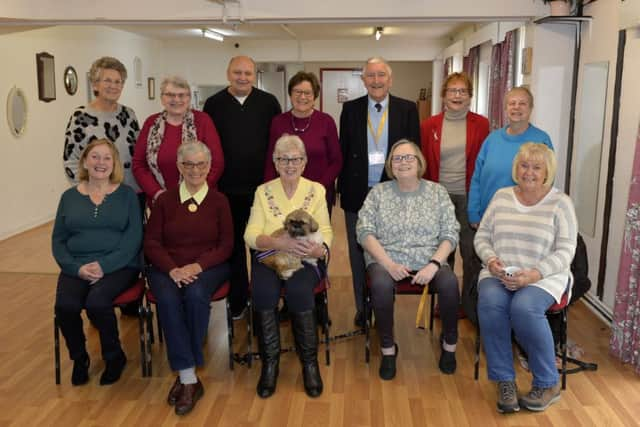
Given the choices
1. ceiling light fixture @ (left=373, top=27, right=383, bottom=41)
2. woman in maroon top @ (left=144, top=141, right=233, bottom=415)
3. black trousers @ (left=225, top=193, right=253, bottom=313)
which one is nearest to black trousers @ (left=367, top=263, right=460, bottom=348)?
woman in maroon top @ (left=144, top=141, right=233, bottom=415)

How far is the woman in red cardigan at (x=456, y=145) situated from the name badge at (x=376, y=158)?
0.29 metres

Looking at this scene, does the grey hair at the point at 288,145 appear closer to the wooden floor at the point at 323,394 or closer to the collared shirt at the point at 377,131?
the collared shirt at the point at 377,131

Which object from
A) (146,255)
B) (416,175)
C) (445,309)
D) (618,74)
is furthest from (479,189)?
(146,255)

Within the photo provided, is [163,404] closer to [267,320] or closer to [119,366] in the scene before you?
[119,366]

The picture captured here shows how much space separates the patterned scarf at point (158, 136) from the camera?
3217 millimetres

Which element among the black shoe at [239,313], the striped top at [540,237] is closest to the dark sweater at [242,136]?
the black shoe at [239,313]

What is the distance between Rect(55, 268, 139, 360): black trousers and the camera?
2.85 m

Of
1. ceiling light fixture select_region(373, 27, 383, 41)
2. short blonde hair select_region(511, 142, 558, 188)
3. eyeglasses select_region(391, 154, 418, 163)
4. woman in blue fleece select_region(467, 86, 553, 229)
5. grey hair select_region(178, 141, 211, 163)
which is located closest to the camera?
short blonde hair select_region(511, 142, 558, 188)

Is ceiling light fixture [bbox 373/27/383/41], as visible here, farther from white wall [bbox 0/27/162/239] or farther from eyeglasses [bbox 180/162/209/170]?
eyeglasses [bbox 180/162/209/170]

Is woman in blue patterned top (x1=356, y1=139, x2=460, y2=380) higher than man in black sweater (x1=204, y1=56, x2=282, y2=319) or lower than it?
lower

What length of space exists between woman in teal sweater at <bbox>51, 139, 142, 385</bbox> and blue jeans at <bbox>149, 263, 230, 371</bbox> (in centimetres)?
20

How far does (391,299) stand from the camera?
2932 mm

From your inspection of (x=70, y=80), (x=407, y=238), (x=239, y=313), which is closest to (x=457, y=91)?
(x=407, y=238)

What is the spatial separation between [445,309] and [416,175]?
68 cm
